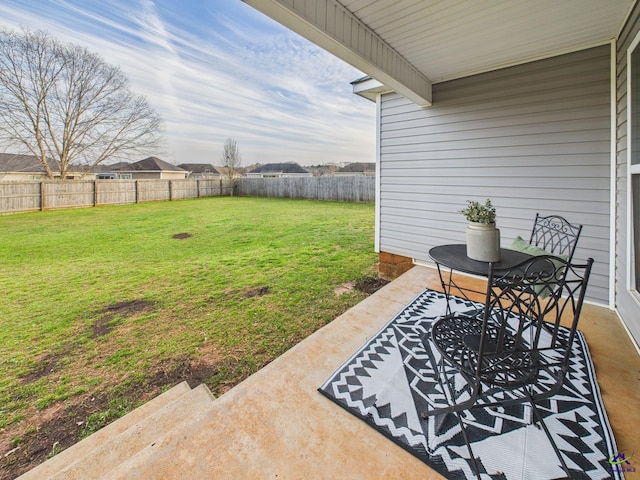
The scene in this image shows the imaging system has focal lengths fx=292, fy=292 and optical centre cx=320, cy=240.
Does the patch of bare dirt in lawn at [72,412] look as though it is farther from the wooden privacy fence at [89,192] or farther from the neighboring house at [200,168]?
the neighboring house at [200,168]

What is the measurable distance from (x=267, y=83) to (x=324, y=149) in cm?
646

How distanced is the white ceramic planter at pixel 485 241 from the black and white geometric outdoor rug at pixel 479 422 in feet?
2.40

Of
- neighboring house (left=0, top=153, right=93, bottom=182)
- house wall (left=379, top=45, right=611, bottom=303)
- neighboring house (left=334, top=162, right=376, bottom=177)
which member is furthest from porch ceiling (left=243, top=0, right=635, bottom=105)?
neighboring house (left=334, top=162, right=376, bottom=177)

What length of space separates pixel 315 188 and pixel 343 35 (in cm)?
1261

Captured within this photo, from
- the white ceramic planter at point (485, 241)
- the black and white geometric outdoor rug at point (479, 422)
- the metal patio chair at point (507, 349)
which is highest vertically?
the white ceramic planter at point (485, 241)

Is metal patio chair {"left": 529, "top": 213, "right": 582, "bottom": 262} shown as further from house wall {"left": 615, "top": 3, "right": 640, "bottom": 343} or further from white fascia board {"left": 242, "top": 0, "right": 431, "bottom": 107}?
white fascia board {"left": 242, "top": 0, "right": 431, "bottom": 107}

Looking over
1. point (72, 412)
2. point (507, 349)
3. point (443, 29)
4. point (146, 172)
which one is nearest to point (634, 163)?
point (443, 29)

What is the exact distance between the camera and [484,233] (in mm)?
1870

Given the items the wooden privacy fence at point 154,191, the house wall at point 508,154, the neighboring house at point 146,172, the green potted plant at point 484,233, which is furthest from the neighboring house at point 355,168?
the green potted plant at point 484,233

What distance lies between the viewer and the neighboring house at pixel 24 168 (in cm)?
1321

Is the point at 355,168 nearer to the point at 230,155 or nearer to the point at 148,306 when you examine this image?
the point at 230,155

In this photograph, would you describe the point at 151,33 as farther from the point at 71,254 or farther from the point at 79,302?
the point at 79,302

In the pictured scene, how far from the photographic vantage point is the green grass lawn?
2172 mm

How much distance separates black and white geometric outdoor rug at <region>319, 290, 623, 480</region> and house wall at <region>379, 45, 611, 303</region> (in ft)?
5.02
